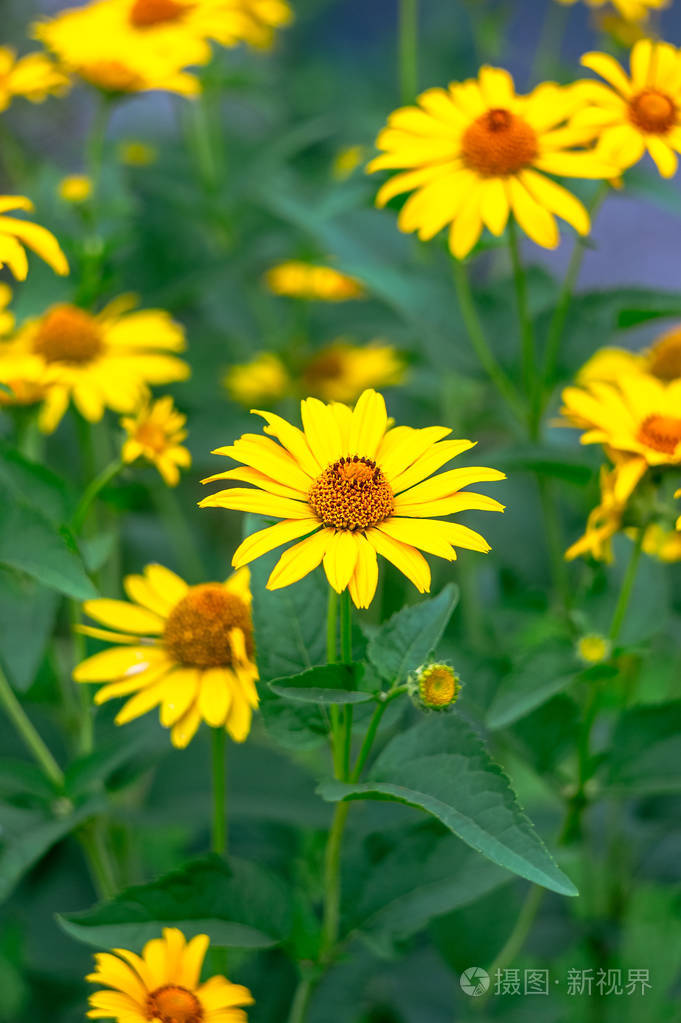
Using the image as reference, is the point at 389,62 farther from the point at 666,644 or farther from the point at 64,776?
the point at 64,776

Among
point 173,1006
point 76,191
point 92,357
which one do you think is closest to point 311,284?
point 76,191

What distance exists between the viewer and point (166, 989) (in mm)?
663

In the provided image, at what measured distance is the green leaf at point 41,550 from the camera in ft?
2.47

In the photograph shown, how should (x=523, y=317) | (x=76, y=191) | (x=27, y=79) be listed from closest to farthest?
(x=523, y=317) → (x=27, y=79) → (x=76, y=191)

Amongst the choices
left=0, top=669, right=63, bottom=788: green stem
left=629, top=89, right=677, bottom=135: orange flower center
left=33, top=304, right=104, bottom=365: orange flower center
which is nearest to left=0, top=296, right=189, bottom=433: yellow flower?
left=33, top=304, right=104, bottom=365: orange flower center

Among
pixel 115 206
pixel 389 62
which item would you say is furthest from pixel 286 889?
A: pixel 389 62

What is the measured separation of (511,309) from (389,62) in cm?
196

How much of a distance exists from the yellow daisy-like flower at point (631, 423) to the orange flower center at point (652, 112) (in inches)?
8.6

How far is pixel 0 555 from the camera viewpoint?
77 cm

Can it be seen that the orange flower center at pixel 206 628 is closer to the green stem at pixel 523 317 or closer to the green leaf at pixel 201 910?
the green leaf at pixel 201 910

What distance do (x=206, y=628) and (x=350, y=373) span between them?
0.85 m

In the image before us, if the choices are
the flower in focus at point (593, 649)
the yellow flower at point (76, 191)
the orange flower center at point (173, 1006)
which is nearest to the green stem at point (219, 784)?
the orange flower center at point (173, 1006)

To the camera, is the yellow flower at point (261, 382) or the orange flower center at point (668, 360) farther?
the yellow flower at point (261, 382)

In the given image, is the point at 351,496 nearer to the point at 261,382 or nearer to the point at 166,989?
the point at 166,989
